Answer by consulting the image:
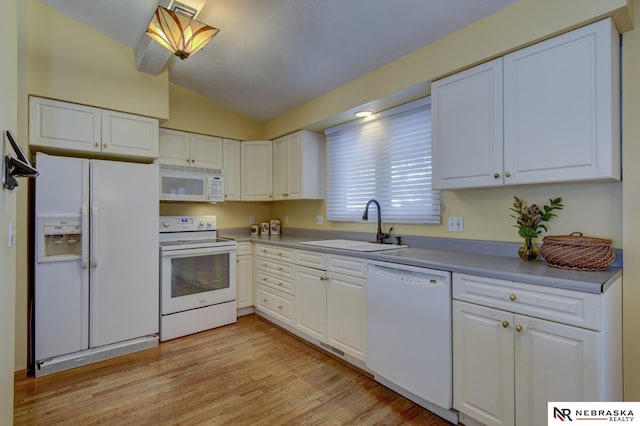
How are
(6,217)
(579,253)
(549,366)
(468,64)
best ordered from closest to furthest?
(6,217), (549,366), (579,253), (468,64)

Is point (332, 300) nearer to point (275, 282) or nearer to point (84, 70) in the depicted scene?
point (275, 282)

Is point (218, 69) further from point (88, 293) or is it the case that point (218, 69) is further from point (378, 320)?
point (378, 320)

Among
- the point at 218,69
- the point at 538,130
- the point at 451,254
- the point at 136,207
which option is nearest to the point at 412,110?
the point at 538,130

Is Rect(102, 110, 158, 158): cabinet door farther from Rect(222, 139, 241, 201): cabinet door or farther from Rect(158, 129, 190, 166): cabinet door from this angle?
Rect(222, 139, 241, 201): cabinet door

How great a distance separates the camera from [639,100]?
1.56m

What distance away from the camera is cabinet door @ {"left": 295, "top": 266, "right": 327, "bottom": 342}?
2.61 m

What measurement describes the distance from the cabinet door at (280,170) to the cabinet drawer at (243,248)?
696mm

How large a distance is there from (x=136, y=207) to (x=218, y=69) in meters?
1.54

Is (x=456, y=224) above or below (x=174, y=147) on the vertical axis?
below

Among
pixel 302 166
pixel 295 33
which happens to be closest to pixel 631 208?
pixel 295 33

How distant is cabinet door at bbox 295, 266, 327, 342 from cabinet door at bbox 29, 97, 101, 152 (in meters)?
2.10

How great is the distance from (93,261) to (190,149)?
1.55m

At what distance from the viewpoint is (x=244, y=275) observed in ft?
11.7

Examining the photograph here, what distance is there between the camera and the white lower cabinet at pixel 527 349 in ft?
4.26
